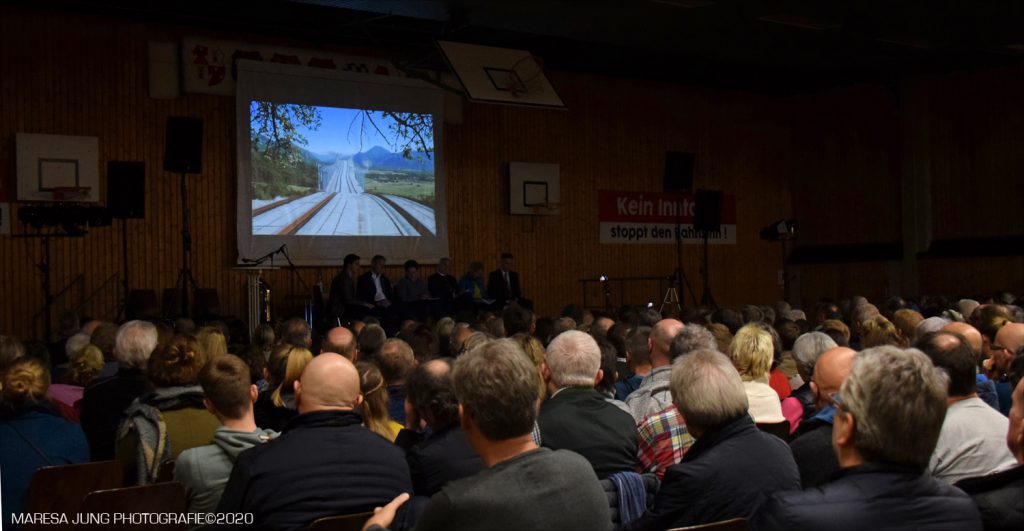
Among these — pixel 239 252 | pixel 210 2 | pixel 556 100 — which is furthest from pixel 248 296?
pixel 556 100

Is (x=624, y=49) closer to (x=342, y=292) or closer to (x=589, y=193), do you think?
(x=589, y=193)

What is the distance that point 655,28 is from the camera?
13.3 m

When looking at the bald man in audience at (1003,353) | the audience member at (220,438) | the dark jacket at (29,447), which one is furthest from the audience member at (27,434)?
the bald man in audience at (1003,353)

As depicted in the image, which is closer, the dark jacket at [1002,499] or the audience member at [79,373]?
the dark jacket at [1002,499]

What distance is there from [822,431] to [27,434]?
284 cm

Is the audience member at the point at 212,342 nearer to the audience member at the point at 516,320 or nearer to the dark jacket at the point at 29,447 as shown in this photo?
the dark jacket at the point at 29,447

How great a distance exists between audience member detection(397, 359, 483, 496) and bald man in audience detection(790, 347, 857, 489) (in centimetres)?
107

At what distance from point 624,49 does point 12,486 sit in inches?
530

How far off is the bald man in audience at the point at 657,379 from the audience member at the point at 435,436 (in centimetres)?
95

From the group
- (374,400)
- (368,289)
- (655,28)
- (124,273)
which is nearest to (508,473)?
(374,400)

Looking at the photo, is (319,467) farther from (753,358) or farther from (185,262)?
(185,262)

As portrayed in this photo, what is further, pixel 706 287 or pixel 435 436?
pixel 706 287

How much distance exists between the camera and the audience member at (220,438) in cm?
312

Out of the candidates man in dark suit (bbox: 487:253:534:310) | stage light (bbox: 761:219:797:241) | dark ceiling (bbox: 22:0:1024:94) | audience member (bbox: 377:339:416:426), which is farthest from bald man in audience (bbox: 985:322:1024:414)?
stage light (bbox: 761:219:797:241)
